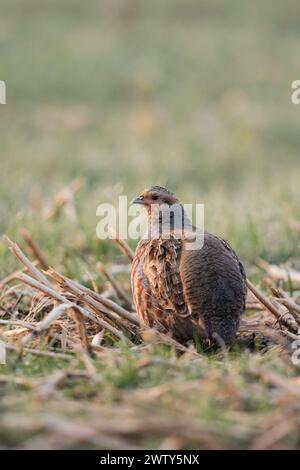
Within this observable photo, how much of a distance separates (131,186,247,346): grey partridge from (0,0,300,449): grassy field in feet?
0.69

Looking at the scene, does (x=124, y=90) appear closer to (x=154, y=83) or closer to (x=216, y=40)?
(x=154, y=83)

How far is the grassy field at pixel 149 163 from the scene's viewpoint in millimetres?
3410

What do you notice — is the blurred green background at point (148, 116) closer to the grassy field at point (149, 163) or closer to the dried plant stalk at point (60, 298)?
the grassy field at point (149, 163)

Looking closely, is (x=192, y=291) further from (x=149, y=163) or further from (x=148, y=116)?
(x=148, y=116)

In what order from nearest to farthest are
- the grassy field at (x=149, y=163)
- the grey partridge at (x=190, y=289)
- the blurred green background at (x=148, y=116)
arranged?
the grassy field at (x=149, y=163), the grey partridge at (x=190, y=289), the blurred green background at (x=148, y=116)

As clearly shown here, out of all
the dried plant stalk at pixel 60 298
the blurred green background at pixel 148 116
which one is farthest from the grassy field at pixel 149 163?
the dried plant stalk at pixel 60 298

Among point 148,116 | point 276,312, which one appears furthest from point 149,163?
point 276,312

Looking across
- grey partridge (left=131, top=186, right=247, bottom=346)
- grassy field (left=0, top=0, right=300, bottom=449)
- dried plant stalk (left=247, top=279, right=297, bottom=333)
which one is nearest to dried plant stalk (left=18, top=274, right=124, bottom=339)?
grey partridge (left=131, top=186, right=247, bottom=346)

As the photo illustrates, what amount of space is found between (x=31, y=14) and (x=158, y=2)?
464 centimetres

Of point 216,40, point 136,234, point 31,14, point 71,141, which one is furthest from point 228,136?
point 31,14

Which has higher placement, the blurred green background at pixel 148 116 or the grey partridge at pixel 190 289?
the blurred green background at pixel 148 116

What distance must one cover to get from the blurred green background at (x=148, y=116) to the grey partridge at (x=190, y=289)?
1814mm

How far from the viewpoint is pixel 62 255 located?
6.89 m

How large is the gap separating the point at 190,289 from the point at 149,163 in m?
8.28
